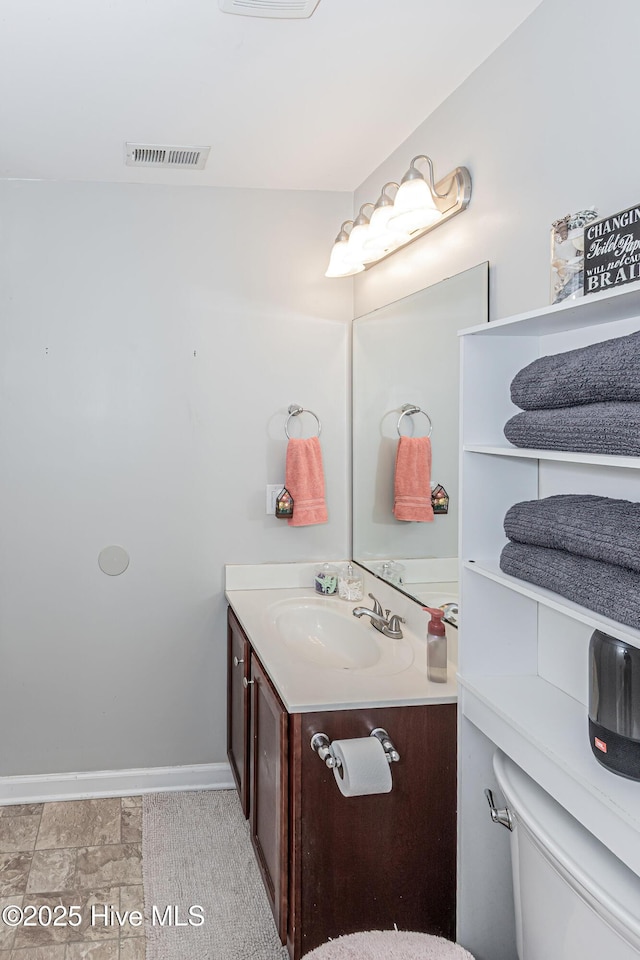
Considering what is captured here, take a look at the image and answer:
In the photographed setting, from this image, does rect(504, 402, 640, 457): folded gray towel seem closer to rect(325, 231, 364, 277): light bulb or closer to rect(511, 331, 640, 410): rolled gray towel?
rect(511, 331, 640, 410): rolled gray towel

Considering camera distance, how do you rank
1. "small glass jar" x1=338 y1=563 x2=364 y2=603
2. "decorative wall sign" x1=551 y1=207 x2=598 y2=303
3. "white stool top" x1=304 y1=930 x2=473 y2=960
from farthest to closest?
1. "small glass jar" x1=338 y1=563 x2=364 y2=603
2. "white stool top" x1=304 y1=930 x2=473 y2=960
3. "decorative wall sign" x1=551 y1=207 x2=598 y2=303

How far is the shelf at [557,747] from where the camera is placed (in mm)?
1173

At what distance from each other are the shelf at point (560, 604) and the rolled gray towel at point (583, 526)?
0.08 m

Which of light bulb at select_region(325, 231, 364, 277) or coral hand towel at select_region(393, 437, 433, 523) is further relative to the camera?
light bulb at select_region(325, 231, 364, 277)

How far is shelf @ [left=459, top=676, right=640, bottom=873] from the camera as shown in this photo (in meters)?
1.17

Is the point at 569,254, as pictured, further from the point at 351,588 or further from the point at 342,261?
the point at 351,588

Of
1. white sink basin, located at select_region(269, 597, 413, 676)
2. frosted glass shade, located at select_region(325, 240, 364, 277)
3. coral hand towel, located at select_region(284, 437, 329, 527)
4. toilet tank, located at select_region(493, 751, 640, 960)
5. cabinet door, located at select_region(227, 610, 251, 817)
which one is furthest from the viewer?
coral hand towel, located at select_region(284, 437, 329, 527)

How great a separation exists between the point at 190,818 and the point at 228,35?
8.17 ft

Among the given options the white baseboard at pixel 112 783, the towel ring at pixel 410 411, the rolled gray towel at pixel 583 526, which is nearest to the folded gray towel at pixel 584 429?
the rolled gray towel at pixel 583 526

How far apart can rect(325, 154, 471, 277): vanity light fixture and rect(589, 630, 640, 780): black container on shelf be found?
4.26 feet

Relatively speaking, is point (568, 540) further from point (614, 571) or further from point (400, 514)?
point (400, 514)

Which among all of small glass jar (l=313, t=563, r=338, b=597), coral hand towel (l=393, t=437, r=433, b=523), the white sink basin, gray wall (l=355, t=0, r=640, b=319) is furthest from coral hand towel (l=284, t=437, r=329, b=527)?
gray wall (l=355, t=0, r=640, b=319)

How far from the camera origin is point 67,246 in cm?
286

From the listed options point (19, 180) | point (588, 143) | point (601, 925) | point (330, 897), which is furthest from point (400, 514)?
point (19, 180)
